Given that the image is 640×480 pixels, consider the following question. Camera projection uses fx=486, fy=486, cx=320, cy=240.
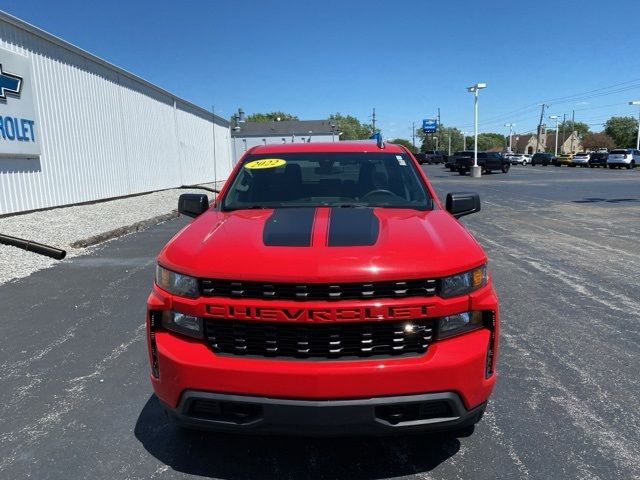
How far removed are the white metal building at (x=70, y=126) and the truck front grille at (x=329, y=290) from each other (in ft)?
14.2

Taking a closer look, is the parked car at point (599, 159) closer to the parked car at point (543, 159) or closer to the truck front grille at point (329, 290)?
the parked car at point (543, 159)

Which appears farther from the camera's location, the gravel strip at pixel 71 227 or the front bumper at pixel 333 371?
the gravel strip at pixel 71 227

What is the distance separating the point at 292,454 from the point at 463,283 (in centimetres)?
134

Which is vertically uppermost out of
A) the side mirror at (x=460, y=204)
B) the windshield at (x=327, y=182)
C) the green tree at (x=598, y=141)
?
the green tree at (x=598, y=141)

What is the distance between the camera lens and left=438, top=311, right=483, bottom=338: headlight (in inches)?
92.3

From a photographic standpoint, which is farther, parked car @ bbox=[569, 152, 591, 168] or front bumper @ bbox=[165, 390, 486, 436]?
parked car @ bbox=[569, 152, 591, 168]

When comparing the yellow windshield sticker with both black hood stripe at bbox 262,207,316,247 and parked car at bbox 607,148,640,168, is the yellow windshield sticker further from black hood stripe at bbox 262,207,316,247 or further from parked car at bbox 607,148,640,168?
parked car at bbox 607,148,640,168

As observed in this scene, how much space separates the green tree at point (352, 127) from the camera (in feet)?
404

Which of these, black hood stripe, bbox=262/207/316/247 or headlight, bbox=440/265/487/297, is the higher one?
black hood stripe, bbox=262/207/316/247

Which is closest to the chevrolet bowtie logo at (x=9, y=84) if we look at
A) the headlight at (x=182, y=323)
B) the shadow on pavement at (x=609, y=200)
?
the headlight at (x=182, y=323)

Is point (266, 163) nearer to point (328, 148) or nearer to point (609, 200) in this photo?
point (328, 148)

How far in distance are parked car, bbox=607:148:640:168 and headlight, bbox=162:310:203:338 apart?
54866 millimetres

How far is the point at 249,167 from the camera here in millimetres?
4066

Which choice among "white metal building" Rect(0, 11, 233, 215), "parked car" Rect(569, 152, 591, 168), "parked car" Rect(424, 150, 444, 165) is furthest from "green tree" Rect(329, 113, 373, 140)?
"white metal building" Rect(0, 11, 233, 215)
